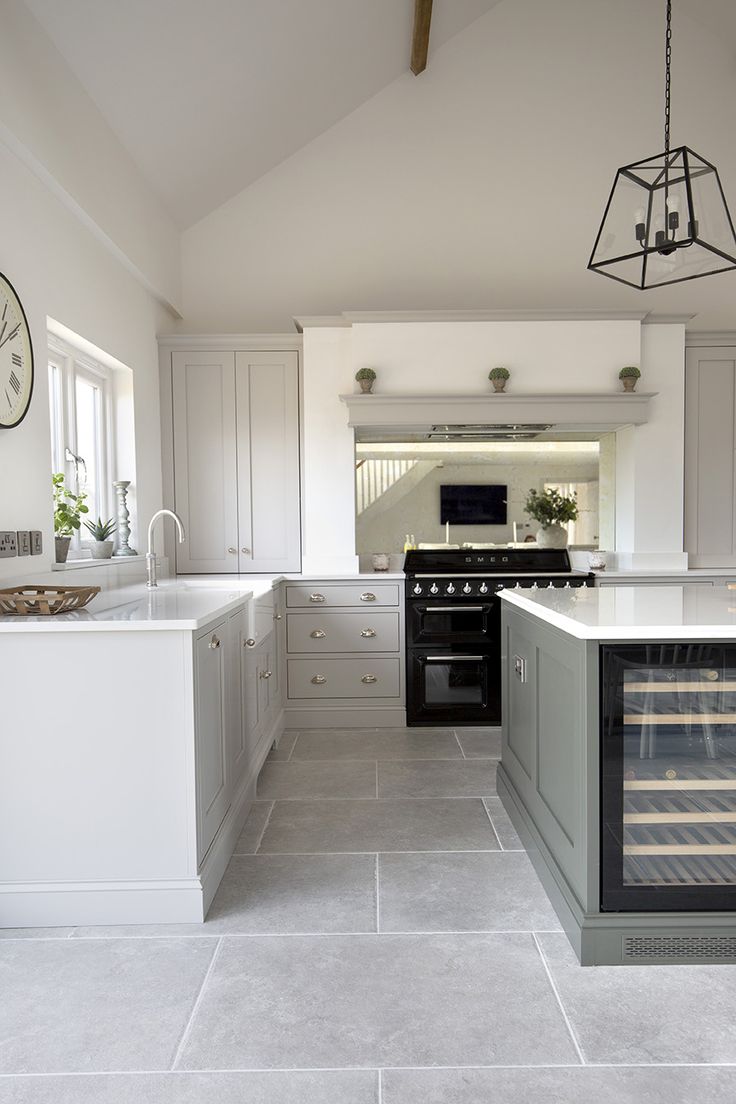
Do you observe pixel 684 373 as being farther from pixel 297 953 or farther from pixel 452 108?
pixel 297 953

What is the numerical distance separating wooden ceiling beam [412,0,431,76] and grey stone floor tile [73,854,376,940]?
14.0 feet

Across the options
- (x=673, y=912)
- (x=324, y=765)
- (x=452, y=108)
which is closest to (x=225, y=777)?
(x=324, y=765)

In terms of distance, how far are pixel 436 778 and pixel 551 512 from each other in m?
2.10

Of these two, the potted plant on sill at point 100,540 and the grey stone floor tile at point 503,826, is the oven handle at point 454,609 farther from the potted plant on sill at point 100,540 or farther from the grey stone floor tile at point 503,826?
the potted plant on sill at point 100,540

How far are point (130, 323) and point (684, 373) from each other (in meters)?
3.23

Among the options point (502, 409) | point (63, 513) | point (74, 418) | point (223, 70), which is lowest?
point (63, 513)

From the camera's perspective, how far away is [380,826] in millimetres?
2840

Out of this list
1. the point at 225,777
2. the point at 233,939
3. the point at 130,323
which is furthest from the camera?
the point at 130,323

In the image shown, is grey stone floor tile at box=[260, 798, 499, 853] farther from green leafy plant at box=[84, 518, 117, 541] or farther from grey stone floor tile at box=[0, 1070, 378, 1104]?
green leafy plant at box=[84, 518, 117, 541]

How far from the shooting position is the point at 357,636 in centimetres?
432

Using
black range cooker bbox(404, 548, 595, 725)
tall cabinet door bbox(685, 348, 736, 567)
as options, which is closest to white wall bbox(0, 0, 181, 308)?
black range cooker bbox(404, 548, 595, 725)

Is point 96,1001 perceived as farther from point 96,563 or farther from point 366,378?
point 366,378

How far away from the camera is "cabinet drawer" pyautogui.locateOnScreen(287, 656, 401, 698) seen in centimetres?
432

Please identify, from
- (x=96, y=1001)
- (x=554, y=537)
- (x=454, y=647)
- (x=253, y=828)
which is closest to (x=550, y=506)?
(x=554, y=537)
